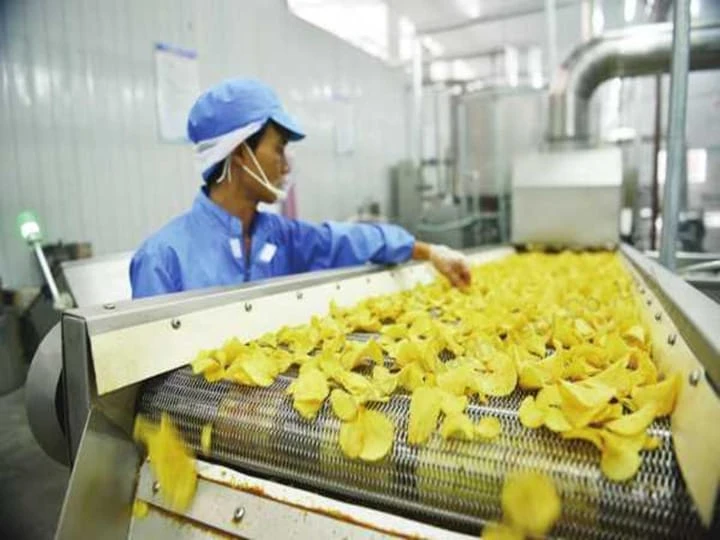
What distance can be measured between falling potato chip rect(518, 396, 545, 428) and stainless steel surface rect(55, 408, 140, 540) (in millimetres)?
665

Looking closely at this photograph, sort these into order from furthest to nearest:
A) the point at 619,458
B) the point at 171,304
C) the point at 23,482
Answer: the point at 23,482 → the point at 171,304 → the point at 619,458

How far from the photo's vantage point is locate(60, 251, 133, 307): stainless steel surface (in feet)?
6.66

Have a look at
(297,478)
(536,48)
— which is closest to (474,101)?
(536,48)

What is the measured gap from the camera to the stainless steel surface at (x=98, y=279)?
2.03 meters

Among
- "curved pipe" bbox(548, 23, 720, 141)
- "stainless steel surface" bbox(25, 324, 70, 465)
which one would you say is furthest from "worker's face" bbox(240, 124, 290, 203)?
"curved pipe" bbox(548, 23, 720, 141)

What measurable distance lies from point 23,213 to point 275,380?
Answer: 6.28 feet

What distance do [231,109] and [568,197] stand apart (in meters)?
2.48

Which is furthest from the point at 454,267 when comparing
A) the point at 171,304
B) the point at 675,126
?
the point at 171,304

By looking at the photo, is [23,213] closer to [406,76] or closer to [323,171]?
[323,171]

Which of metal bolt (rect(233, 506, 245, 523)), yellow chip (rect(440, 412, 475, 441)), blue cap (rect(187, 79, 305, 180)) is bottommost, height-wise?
metal bolt (rect(233, 506, 245, 523))

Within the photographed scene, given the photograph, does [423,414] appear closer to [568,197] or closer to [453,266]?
[453,266]

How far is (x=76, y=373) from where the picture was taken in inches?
32.4

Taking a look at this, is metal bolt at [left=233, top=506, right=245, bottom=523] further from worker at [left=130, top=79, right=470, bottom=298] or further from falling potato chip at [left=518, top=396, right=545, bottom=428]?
worker at [left=130, top=79, right=470, bottom=298]

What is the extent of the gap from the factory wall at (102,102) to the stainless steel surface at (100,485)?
5.79 feet
